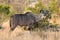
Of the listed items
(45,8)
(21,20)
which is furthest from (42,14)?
(21,20)

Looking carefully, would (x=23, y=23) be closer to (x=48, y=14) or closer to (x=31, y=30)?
(x=31, y=30)

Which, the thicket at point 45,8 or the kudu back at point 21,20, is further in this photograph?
the thicket at point 45,8

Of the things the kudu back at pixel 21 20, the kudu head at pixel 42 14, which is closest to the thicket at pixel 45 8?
the kudu head at pixel 42 14

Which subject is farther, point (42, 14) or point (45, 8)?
point (45, 8)

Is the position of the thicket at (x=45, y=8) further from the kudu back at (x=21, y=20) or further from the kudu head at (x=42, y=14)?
the kudu back at (x=21, y=20)

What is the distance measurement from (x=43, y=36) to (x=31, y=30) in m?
1.86

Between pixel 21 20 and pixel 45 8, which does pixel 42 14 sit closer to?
pixel 45 8

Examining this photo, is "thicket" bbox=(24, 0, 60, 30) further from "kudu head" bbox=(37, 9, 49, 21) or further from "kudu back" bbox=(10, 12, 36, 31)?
"kudu back" bbox=(10, 12, 36, 31)

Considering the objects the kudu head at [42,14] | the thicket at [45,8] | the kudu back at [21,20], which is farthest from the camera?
the kudu head at [42,14]

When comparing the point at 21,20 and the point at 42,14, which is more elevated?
the point at 42,14

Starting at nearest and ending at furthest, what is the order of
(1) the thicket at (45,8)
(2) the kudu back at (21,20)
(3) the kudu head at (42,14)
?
(2) the kudu back at (21,20)
(1) the thicket at (45,8)
(3) the kudu head at (42,14)

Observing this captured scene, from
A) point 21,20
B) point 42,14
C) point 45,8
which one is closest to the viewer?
point 21,20

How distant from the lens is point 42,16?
12.8 meters

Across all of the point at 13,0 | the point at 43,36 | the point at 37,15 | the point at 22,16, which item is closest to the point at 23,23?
the point at 22,16
